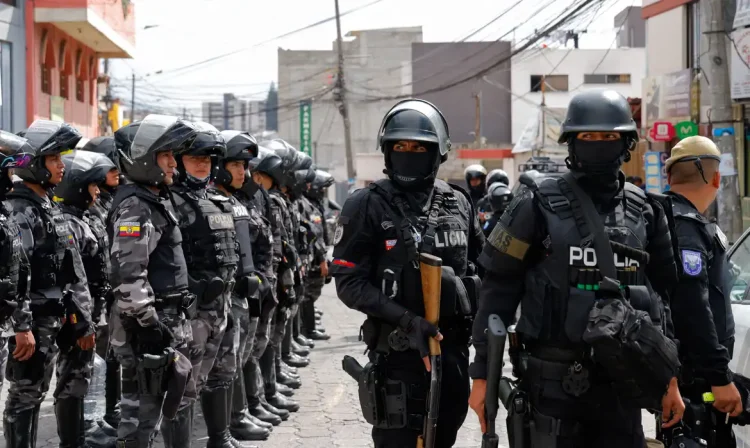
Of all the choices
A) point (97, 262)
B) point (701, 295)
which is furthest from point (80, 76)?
point (701, 295)

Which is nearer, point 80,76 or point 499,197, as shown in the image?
point 499,197

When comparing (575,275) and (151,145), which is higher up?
(151,145)

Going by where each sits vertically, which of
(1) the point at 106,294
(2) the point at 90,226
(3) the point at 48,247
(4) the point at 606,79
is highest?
(4) the point at 606,79

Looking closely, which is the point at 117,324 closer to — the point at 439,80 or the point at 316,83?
the point at 439,80

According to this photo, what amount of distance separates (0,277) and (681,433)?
380 centimetres

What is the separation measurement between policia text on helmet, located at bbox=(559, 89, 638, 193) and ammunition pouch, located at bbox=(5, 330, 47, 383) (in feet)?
12.4

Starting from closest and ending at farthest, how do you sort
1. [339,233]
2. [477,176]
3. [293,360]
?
[339,233]
[293,360]
[477,176]

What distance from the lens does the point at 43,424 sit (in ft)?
26.5

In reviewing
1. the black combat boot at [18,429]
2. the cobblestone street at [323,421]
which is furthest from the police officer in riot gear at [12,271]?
the cobblestone street at [323,421]

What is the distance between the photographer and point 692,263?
4738 mm

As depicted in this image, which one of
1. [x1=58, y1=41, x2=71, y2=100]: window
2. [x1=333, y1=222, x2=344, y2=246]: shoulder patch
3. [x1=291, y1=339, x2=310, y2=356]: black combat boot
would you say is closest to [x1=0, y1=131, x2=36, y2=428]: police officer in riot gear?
[x1=333, y1=222, x2=344, y2=246]: shoulder patch

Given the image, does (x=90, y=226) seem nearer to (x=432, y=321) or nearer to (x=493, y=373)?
(x=432, y=321)

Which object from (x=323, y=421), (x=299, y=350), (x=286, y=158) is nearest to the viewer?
(x=323, y=421)

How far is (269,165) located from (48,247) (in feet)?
11.4
